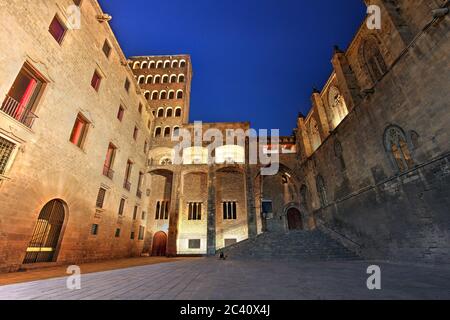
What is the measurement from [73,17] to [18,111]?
685 cm

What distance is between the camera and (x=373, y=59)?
12.2 meters

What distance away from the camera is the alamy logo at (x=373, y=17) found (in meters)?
10.6

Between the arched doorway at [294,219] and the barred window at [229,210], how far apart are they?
243 inches

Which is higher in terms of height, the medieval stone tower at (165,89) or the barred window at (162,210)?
the medieval stone tower at (165,89)

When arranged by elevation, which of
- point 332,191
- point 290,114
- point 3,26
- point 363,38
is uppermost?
point 290,114

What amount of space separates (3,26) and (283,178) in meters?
23.9

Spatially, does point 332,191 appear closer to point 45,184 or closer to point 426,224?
point 426,224

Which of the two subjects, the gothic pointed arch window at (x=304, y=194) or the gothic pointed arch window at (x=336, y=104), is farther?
the gothic pointed arch window at (x=304, y=194)

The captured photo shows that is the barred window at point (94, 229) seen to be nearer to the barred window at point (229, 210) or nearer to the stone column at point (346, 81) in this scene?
the barred window at point (229, 210)

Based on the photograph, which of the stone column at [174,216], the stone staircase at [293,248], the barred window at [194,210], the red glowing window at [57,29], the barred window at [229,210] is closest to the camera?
the red glowing window at [57,29]

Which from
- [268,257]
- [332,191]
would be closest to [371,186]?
[332,191]

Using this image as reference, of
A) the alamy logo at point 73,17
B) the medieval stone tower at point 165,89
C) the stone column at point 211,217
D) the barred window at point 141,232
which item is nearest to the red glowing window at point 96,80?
the alamy logo at point 73,17

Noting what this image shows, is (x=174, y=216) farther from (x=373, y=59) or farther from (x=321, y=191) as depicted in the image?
(x=373, y=59)

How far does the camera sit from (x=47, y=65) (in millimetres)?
9133
